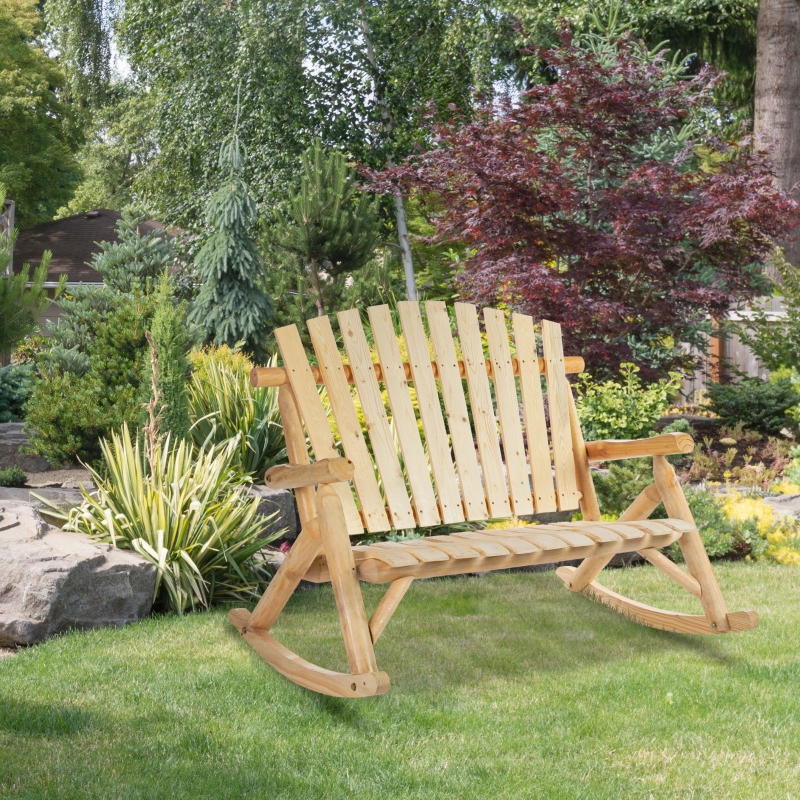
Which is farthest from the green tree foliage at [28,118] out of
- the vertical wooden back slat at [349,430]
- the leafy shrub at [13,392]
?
the vertical wooden back slat at [349,430]

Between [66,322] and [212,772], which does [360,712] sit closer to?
[212,772]

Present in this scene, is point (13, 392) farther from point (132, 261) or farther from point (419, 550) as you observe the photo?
point (419, 550)

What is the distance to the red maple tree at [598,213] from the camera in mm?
6938

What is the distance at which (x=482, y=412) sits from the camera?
3.81 m

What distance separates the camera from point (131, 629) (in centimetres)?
379

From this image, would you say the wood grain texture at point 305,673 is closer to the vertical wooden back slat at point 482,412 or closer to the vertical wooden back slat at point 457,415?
the vertical wooden back slat at point 457,415

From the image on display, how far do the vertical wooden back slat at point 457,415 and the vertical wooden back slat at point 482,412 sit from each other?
5 centimetres

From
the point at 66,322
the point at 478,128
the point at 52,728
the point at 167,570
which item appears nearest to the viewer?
the point at 52,728

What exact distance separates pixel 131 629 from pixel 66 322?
4705 millimetres

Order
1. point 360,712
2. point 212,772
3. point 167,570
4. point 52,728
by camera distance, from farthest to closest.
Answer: point 167,570
point 360,712
point 52,728
point 212,772

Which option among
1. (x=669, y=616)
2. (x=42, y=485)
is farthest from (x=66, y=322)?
(x=669, y=616)

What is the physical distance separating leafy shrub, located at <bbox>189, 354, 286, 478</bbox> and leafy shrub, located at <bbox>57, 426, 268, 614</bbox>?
35.0 inches

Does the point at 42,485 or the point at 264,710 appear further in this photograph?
the point at 42,485

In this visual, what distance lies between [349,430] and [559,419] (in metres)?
A: 0.99
